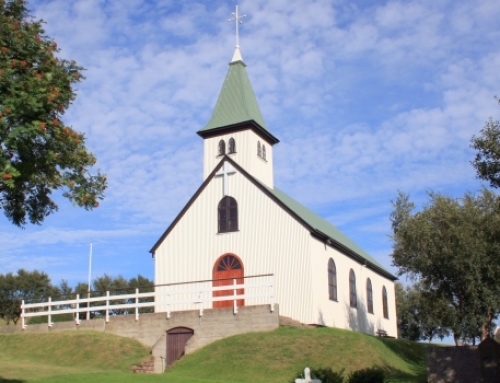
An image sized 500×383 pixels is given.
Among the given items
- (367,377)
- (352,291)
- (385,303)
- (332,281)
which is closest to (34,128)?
(367,377)

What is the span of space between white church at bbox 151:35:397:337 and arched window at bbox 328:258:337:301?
0.05 meters

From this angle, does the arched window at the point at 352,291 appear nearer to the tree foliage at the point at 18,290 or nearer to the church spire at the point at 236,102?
the church spire at the point at 236,102

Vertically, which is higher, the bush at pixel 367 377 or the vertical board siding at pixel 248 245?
the vertical board siding at pixel 248 245

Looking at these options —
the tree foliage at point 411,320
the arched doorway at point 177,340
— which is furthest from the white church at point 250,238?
the tree foliage at point 411,320

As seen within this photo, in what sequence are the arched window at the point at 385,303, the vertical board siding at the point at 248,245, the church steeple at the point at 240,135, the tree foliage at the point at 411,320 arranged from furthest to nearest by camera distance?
the tree foliage at the point at 411,320 → the arched window at the point at 385,303 → the church steeple at the point at 240,135 → the vertical board siding at the point at 248,245

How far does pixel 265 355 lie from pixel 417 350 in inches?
496

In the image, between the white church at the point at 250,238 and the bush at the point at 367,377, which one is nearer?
the bush at the point at 367,377

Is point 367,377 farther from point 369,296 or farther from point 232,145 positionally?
point 369,296

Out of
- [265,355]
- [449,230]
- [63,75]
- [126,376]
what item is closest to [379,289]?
[449,230]

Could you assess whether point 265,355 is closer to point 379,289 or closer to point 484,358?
point 484,358

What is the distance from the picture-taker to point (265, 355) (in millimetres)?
25953

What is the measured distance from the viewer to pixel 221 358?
2675 centimetres

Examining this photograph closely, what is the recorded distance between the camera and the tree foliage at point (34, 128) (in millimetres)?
15742

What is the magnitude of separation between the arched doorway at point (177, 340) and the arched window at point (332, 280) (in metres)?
8.49
